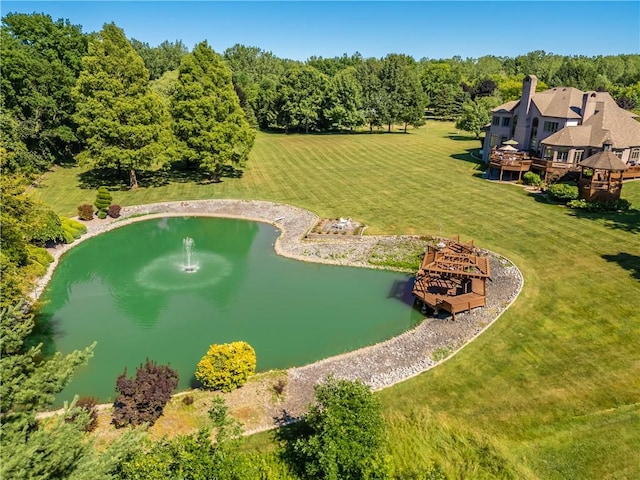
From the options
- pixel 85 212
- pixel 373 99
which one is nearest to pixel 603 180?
pixel 85 212

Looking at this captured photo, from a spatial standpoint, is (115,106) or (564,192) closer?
(564,192)

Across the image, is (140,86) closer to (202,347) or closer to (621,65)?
(202,347)

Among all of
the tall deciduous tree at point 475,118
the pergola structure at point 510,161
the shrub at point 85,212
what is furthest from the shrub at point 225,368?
the tall deciduous tree at point 475,118

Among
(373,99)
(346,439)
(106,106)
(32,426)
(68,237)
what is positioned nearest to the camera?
(32,426)

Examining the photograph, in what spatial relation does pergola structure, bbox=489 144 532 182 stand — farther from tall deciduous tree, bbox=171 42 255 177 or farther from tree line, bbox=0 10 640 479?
tall deciduous tree, bbox=171 42 255 177

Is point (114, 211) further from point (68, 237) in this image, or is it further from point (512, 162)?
point (512, 162)

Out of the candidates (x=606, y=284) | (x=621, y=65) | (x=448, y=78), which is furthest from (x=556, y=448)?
(x=621, y=65)
